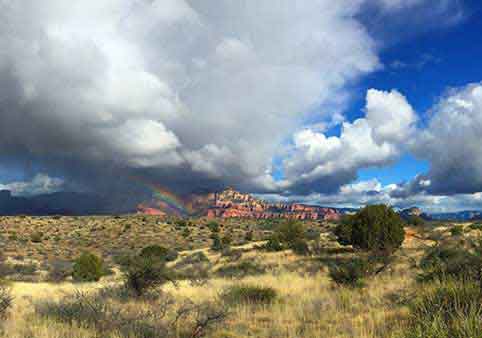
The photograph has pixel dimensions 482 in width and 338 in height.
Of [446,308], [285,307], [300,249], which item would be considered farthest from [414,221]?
[446,308]

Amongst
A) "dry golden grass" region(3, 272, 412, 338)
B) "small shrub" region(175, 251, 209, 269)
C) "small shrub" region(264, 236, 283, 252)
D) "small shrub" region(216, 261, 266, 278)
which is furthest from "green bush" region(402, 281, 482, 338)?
"small shrub" region(175, 251, 209, 269)

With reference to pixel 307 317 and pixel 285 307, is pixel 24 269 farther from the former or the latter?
pixel 307 317

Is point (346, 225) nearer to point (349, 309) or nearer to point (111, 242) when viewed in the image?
point (349, 309)

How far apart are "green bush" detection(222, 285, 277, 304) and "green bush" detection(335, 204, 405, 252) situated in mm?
13215

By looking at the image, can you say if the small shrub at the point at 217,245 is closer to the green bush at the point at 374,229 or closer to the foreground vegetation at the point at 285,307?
the green bush at the point at 374,229

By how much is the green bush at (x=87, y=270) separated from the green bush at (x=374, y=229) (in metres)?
19.4

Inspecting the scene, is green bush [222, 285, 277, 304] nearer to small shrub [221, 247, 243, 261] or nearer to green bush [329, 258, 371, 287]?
green bush [329, 258, 371, 287]

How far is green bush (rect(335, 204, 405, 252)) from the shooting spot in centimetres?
2358

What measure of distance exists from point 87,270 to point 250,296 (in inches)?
788

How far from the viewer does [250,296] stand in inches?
468

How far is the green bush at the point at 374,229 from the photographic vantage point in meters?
23.6

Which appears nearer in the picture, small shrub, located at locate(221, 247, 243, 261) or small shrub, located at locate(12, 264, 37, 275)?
small shrub, located at locate(12, 264, 37, 275)

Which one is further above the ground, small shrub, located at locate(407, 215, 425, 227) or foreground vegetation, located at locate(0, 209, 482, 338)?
small shrub, located at locate(407, 215, 425, 227)

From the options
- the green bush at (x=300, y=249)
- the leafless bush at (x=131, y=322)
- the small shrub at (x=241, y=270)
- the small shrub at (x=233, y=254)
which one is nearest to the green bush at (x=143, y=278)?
the leafless bush at (x=131, y=322)
